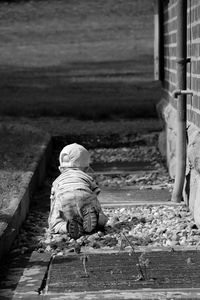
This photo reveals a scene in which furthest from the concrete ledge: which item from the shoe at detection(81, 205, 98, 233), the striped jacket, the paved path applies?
the shoe at detection(81, 205, 98, 233)

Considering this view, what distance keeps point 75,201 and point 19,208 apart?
49cm

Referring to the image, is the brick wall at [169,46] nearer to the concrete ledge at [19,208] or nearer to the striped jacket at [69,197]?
the concrete ledge at [19,208]

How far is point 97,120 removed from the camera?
1420 cm

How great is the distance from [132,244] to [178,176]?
5.86 ft

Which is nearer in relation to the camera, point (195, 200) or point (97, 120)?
point (195, 200)

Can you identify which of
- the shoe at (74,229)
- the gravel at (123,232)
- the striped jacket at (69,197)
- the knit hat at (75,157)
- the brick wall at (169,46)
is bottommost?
the gravel at (123,232)

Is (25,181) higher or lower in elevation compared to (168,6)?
lower

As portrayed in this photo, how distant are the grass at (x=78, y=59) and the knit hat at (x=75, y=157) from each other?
7407 millimetres

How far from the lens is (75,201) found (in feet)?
21.5

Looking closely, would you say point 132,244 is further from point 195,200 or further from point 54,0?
point 54,0

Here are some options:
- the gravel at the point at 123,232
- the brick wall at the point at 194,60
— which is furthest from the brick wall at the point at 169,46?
the gravel at the point at 123,232

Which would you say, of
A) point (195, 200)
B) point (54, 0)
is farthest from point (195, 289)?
point (54, 0)

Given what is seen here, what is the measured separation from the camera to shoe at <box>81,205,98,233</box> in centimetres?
640

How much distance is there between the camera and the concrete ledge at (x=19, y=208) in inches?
230
